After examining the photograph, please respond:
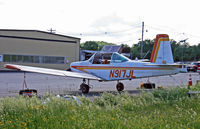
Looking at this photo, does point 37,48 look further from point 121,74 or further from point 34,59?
point 121,74

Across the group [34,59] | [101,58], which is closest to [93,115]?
[101,58]

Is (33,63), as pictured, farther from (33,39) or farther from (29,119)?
(29,119)

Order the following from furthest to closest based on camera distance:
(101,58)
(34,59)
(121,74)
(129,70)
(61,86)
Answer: (34,59) → (61,86) → (101,58) → (121,74) → (129,70)

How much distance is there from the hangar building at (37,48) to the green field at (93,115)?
121ft

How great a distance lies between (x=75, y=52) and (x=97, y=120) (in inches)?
1774

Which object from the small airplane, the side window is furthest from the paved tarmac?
the side window

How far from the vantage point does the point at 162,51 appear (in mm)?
14258

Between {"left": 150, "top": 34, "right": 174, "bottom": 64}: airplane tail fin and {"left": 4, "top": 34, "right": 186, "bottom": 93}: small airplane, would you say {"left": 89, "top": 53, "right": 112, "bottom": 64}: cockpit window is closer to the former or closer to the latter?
{"left": 4, "top": 34, "right": 186, "bottom": 93}: small airplane

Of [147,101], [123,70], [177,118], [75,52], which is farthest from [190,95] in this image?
[75,52]

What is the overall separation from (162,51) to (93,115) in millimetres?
9010

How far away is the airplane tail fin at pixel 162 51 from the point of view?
46.3 feet

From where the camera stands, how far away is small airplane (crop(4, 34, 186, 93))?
13.8 m

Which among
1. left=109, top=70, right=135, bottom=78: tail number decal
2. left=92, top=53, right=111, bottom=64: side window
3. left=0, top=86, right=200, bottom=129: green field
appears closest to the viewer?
left=0, top=86, right=200, bottom=129: green field

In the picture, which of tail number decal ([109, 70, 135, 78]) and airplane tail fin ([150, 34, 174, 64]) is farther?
airplane tail fin ([150, 34, 174, 64])
